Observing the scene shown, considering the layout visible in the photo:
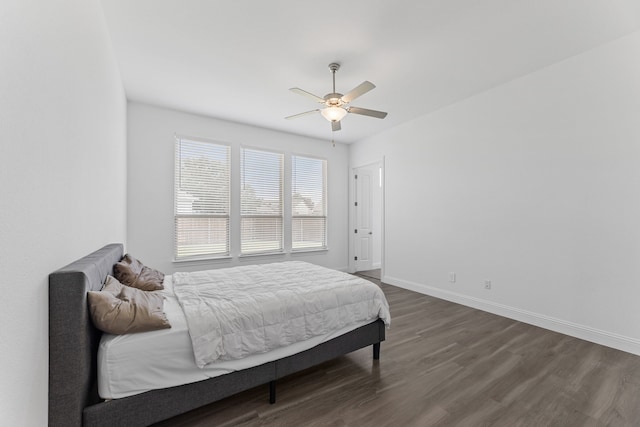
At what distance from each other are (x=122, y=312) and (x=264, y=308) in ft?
2.81

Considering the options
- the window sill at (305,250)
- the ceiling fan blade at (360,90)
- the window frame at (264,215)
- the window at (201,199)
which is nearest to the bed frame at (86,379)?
the ceiling fan blade at (360,90)

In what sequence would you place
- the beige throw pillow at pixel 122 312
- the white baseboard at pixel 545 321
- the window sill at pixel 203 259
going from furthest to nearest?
the window sill at pixel 203 259, the white baseboard at pixel 545 321, the beige throw pillow at pixel 122 312

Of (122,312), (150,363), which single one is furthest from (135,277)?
(150,363)

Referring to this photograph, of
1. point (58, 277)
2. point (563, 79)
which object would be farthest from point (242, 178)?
point (563, 79)

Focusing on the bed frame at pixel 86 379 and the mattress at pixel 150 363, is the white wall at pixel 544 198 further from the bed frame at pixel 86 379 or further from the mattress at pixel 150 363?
the mattress at pixel 150 363

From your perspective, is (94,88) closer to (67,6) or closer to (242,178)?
(67,6)

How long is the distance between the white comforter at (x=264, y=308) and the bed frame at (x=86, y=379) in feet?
0.66

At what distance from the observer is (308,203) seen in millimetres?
5793

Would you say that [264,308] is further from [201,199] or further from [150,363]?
[201,199]

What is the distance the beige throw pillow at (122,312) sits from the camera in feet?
4.85

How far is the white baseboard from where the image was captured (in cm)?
271

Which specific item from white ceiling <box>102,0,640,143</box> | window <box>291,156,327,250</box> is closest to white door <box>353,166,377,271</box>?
window <box>291,156,327,250</box>

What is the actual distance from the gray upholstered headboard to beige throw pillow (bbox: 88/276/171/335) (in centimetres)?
8

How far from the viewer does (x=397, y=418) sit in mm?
Result: 1824
